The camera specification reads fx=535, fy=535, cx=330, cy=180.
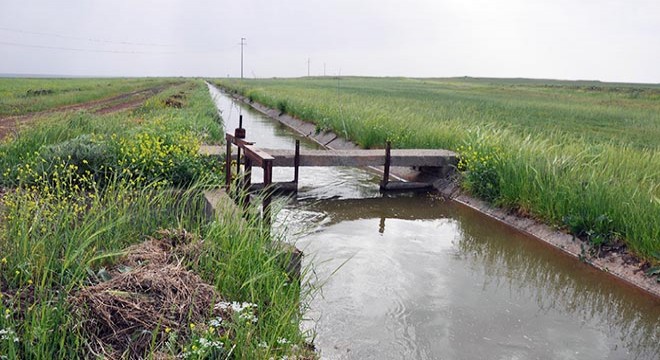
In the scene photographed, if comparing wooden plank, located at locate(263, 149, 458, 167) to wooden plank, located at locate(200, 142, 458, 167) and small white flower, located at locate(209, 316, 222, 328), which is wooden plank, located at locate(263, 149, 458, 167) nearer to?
wooden plank, located at locate(200, 142, 458, 167)

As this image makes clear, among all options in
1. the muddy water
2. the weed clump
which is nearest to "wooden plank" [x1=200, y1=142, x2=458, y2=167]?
the muddy water

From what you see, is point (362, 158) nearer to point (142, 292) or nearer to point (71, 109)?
point (142, 292)

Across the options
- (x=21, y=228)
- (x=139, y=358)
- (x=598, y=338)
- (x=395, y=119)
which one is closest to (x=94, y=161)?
(x=21, y=228)

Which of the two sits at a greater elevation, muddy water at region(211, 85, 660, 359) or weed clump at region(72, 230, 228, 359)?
weed clump at region(72, 230, 228, 359)

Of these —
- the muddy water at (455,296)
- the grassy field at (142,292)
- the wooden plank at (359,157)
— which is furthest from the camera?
the wooden plank at (359,157)

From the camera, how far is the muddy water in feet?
16.3

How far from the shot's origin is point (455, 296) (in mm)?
6047

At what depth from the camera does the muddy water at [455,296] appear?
4961mm

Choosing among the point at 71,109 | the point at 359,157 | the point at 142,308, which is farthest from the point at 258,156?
the point at 71,109

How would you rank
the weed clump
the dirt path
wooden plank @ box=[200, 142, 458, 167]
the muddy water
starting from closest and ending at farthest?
the weed clump, the muddy water, wooden plank @ box=[200, 142, 458, 167], the dirt path

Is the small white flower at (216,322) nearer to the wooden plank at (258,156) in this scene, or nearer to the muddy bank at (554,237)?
the wooden plank at (258,156)

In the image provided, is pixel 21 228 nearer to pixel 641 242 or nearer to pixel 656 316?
pixel 656 316

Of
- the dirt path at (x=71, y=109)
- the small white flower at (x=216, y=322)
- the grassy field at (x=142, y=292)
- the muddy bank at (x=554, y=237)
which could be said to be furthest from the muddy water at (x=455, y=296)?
the dirt path at (x=71, y=109)

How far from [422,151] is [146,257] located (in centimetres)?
839
